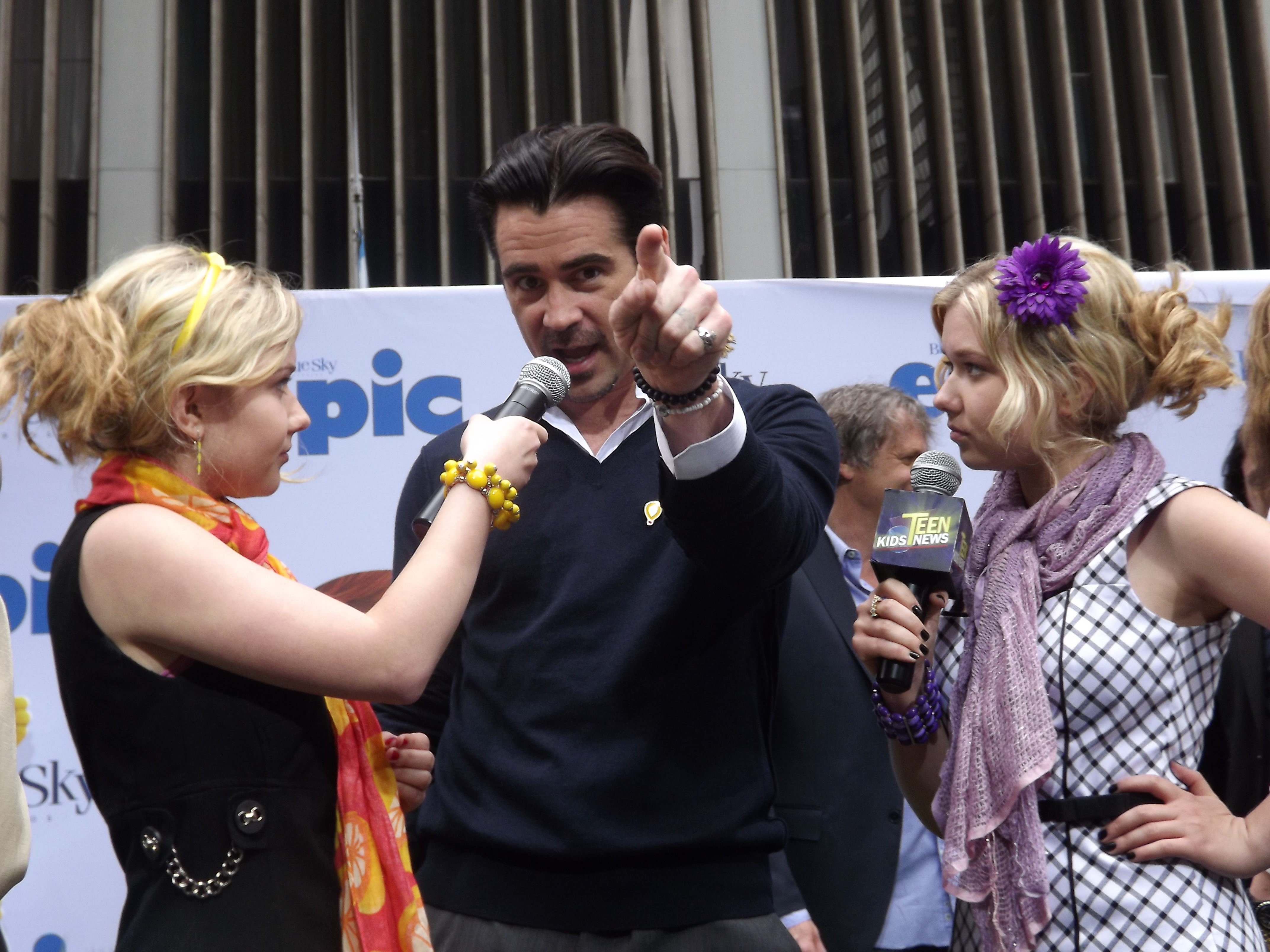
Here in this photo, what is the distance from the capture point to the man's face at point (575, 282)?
6.53 feet

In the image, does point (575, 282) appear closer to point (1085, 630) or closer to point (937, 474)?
point (937, 474)

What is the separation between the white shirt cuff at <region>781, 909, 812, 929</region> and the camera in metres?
2.39

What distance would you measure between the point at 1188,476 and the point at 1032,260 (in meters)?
2.04

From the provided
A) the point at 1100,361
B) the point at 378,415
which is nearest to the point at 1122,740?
the point at 1100,361

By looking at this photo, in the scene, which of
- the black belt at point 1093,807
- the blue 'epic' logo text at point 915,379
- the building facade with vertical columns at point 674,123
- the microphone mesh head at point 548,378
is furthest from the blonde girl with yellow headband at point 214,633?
the building facade with vertical columns at point 674,123

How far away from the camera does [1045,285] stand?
1886 millimetres

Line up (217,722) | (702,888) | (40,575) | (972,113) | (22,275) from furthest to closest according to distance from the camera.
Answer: (972,113) → (22,275) → (40,575) → (702,888) → (217,722)

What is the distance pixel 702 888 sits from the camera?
5.53ft

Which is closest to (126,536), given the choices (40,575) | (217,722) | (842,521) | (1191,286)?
(217,722)

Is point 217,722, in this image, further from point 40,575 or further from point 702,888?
point 40,575

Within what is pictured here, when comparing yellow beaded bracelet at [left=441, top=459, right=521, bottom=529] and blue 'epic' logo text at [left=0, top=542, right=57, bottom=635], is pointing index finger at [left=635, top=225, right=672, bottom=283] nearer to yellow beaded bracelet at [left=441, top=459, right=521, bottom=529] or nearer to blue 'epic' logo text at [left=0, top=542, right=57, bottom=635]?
yellow beaded bracelet at [left=441, top=459, right=521, bottom=529]

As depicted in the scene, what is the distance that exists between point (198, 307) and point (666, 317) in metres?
0.66

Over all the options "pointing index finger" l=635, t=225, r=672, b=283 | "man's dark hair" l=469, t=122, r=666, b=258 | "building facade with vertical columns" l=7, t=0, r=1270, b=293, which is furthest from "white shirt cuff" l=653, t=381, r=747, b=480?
"building facade with vertical columns" l=7, t=0, r=1270, b=293

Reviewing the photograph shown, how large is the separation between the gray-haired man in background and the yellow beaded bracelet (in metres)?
1.35
